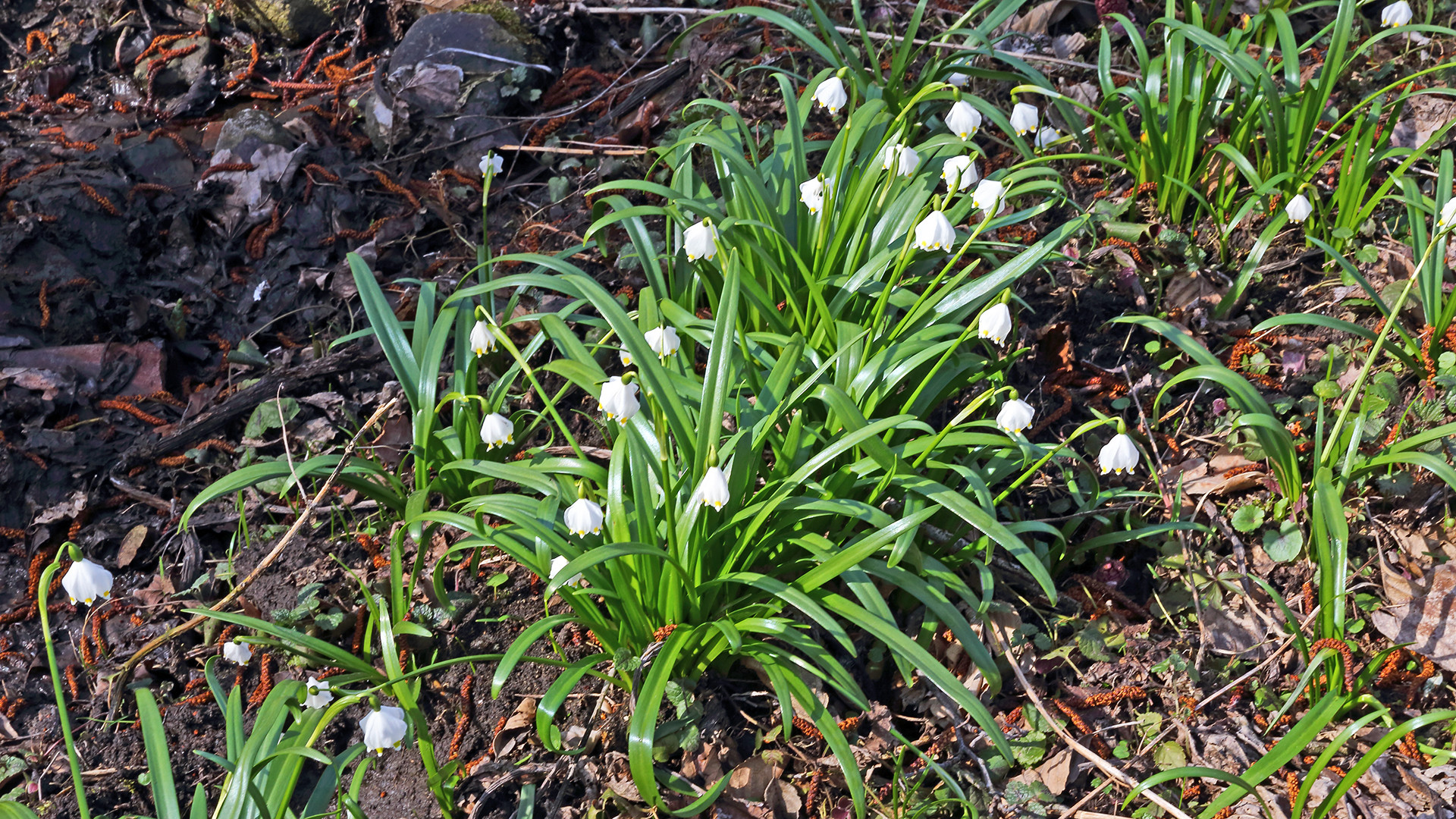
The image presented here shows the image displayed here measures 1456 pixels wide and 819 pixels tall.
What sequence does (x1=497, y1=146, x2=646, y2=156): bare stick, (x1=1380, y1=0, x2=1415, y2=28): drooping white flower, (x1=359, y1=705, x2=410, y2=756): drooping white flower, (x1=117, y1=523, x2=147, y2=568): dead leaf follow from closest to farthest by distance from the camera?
1. (x1=359, y1=705, x2=410, y2=756): drooping white flower
2. (x1=117, y1=523, x2=147, y2=568): dead leaf
3. (x1=1380, y1=0, x2=1415, y2=28): drooping white flower
4. (x1=497, y1=146, x2=646, y2=156): bare stick

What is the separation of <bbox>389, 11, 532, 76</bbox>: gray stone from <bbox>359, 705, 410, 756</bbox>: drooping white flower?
2.77 meters

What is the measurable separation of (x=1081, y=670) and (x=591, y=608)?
1.09 meters

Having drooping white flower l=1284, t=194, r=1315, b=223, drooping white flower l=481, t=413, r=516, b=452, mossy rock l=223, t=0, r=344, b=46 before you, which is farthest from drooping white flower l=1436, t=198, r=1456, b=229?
mossy rock l=223, t=0, r=344, b=46

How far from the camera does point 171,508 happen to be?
103 inches

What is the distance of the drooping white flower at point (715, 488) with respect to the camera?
1694mm

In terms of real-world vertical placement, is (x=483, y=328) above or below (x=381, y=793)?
above

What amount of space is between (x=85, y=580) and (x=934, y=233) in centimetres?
179

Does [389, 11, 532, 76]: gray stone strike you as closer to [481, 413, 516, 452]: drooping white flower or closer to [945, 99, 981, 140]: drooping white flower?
[945, 99, 981, 140]: drooping white flower

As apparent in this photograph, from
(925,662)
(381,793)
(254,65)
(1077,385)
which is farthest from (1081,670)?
(254,65)

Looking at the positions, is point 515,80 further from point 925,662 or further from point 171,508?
point 925,662

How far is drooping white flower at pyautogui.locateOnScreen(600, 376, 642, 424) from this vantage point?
5.99 feet

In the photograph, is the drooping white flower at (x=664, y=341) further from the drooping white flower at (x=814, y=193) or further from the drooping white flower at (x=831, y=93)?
the drooping white flower at (x=831, y=93)

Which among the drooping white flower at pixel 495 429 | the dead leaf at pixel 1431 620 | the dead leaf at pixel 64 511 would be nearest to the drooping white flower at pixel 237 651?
the drooping white flower at pixel 495 429

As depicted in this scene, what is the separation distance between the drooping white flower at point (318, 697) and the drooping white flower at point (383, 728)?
0.66 feet
